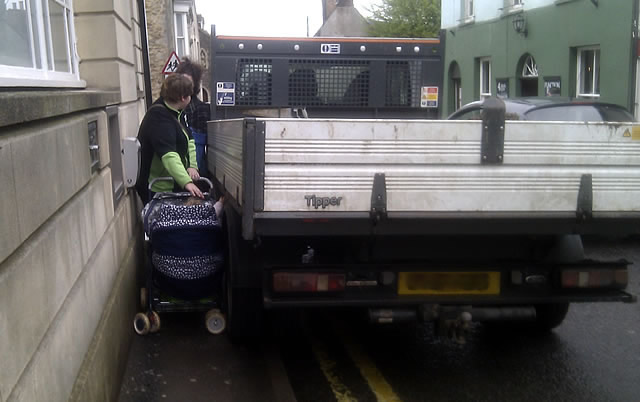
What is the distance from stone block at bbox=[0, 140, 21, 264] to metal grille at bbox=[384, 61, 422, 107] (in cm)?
548

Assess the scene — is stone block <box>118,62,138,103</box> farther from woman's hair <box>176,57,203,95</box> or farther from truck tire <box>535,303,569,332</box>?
truck tire <box>535,303,569,332</box>

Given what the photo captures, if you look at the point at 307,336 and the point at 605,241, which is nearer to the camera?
the point at 307,336

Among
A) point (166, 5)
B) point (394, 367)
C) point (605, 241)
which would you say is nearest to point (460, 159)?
point (394, 367)

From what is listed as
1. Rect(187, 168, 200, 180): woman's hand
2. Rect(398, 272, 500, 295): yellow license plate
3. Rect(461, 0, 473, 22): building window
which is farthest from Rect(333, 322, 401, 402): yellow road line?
Rect(461, 0, 473, 22): building window

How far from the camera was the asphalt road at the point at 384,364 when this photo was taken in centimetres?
456

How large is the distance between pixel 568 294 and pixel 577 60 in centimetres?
1464

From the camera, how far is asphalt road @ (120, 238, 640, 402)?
4562 mm

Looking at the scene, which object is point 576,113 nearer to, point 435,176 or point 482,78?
point 435,176

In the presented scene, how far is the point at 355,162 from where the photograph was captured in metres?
3.80

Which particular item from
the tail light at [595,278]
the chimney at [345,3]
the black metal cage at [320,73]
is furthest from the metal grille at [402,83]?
the chimney at [345,3]

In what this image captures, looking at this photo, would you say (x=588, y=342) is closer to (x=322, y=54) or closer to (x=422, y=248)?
(x=422, y=248)

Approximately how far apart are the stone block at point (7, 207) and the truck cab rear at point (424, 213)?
1.56 m

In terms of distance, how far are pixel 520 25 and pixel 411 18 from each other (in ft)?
54.8

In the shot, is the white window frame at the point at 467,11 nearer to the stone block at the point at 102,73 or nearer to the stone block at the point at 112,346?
the stone block at the point at 102,73
